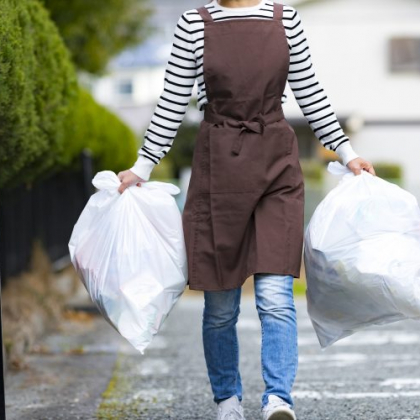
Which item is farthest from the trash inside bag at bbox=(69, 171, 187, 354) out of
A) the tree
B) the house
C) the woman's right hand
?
the house

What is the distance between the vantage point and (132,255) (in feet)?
13.3

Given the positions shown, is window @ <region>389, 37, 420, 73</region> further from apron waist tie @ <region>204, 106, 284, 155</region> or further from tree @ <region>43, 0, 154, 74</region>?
apron waist tie @ <region>204, 106, 284, 155</region>

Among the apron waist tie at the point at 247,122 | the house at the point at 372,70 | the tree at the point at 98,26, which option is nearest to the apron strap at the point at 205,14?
the apron waist tie at the point at 247,122

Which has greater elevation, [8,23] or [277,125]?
[8,23]

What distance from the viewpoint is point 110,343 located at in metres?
7.58

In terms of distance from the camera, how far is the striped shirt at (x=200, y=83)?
4000 millimetres

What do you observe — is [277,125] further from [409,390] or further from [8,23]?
[409,390]

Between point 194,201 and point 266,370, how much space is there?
733 mm

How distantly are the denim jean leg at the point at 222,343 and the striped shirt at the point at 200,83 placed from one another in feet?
2.01

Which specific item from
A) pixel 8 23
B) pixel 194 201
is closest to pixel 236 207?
pixel 194 201

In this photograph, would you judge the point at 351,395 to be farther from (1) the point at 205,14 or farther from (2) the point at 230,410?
(1) the point at 205,14

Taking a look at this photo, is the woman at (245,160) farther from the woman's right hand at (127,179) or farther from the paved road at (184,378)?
the paved road at (184,378)

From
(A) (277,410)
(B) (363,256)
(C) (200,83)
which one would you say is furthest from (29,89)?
(A) (277,410)

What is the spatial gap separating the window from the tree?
1673cm
